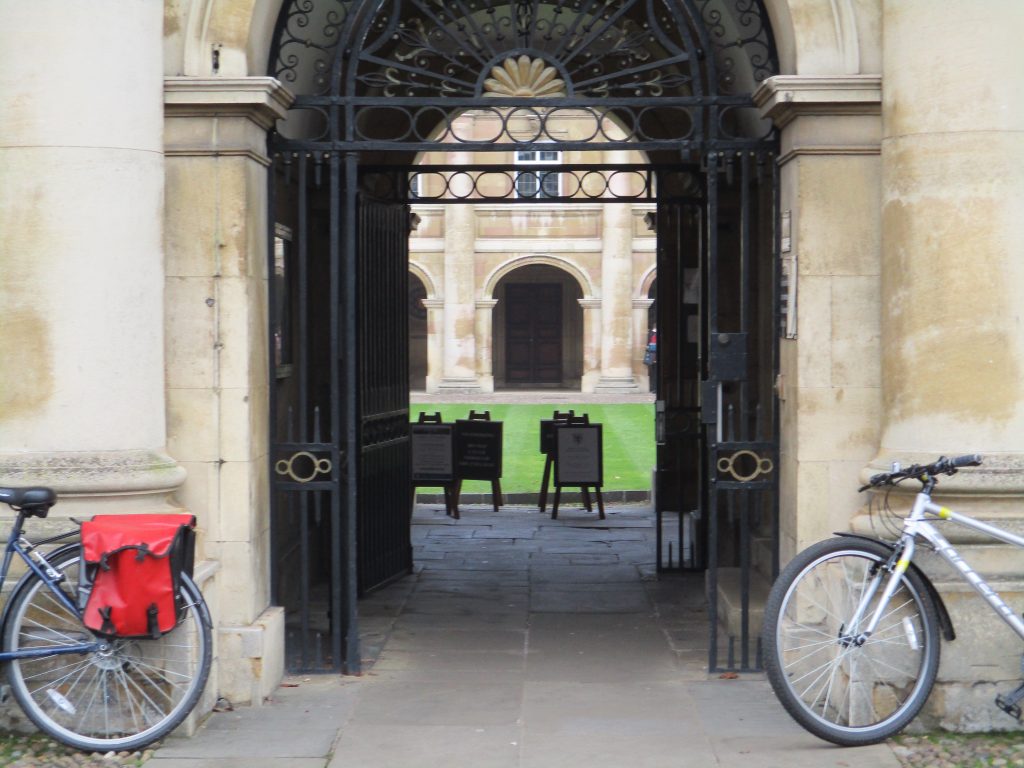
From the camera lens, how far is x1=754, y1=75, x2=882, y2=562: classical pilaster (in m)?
6.48

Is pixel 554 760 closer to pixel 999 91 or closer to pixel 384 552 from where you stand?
pixel 999 91

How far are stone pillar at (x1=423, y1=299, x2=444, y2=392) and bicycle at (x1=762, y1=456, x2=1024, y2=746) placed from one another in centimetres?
3618

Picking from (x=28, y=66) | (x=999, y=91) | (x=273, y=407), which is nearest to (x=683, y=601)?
(x=273, y=407)

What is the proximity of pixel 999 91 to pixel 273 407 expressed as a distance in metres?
3.58

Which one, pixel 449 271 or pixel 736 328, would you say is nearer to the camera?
pixel 736 328

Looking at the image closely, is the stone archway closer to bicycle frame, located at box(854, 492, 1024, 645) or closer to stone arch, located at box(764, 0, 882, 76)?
stone arch, located at box(764, 0, 882, 76)

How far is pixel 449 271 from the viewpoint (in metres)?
41.8

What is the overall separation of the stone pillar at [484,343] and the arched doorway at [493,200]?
92.5ft

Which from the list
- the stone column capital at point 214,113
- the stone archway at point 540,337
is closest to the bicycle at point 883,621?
the stone column capital at point 214,113

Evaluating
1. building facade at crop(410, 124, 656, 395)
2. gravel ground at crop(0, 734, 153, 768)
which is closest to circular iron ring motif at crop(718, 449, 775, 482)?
gravel ground at crop(0, 734, 153, 768)

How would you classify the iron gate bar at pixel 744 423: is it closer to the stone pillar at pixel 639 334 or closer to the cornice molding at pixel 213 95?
the cornice molding at pixel 213 95

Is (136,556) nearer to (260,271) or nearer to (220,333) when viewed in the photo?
(220,333)

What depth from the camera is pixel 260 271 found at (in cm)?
674

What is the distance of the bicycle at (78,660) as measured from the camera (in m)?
5.53
